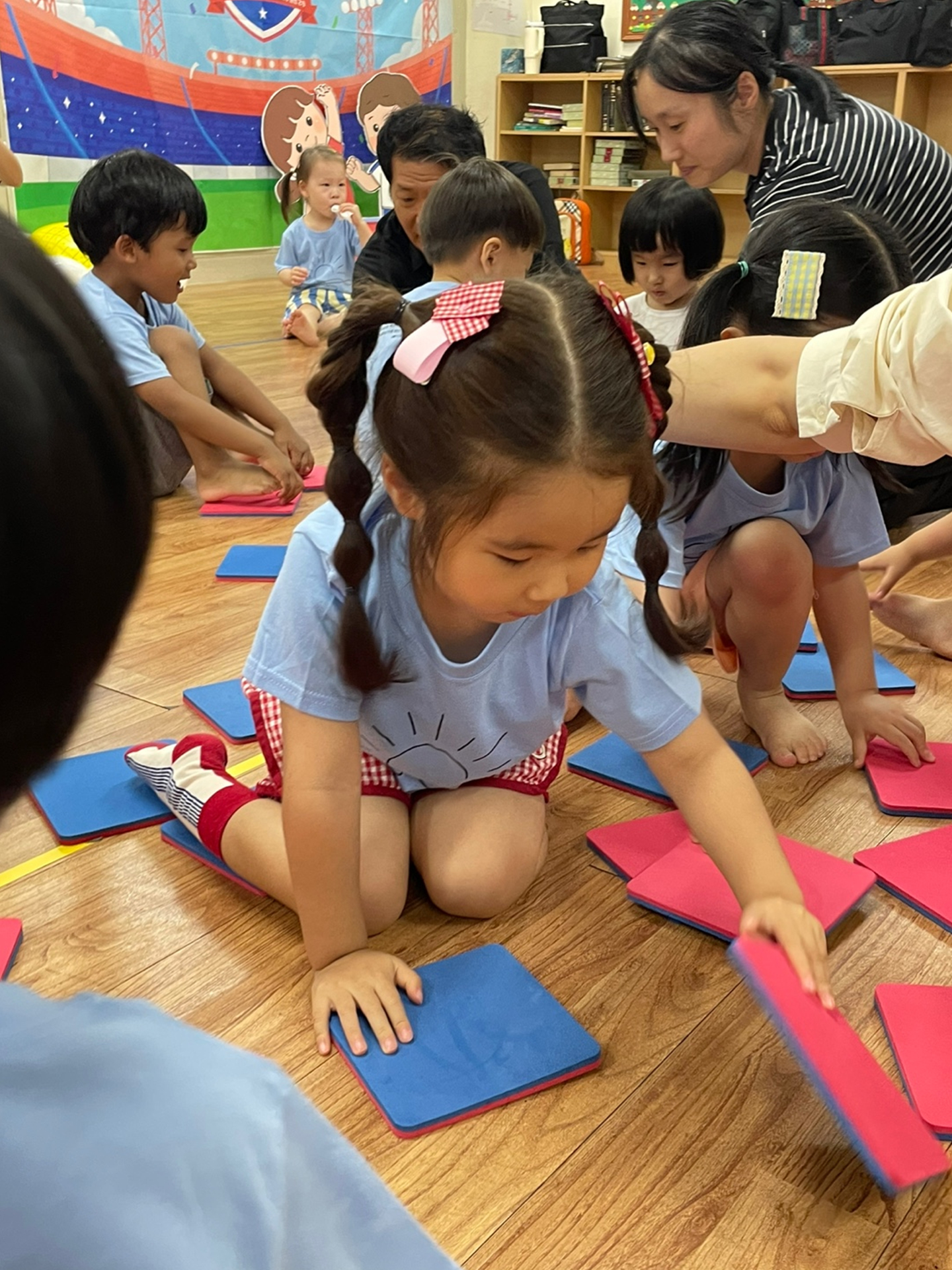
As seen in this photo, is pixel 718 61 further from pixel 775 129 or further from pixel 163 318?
pixel 163 318

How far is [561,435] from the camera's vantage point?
0.76m

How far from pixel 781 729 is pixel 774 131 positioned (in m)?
1.17

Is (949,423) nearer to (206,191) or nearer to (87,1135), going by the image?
(87,1135)

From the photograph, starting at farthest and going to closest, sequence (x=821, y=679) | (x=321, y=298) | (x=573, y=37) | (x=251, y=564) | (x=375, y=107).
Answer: (x=573, y=37)
(x=375, y=107)
(x=321, y=298)
(x=251, y=564)
(x=821, y=679)

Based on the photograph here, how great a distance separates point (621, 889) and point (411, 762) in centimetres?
23

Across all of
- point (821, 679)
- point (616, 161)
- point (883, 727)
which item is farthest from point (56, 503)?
point (616, 161)

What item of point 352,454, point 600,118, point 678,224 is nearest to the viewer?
point 352,454

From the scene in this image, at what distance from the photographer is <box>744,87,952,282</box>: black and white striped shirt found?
190cm

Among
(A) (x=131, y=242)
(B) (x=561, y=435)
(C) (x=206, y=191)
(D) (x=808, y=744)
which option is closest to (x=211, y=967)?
(B) (x=561, y=435)

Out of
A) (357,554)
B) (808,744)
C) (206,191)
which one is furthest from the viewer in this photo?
(206,191)

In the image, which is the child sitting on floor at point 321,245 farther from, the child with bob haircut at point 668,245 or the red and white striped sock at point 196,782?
the red and white striped sock at point 196,782

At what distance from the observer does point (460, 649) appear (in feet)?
3.13

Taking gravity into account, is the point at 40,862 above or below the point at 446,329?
below

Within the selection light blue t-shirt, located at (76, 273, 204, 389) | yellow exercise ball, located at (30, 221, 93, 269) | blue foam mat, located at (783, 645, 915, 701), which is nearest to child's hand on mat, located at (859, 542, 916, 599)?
blue foam mat, located at (783, 645, 915, 701)
